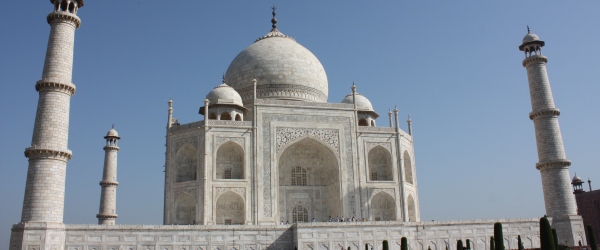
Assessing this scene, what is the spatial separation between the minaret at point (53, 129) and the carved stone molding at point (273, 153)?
734 cm

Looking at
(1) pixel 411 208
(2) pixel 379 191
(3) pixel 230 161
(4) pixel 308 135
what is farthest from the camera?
(1) pixel 411 208

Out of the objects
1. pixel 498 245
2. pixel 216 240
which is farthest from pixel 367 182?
pixel 498 245

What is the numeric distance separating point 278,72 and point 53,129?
37.0 feet

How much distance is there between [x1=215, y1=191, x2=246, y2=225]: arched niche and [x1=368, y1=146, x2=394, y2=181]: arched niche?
5422mm

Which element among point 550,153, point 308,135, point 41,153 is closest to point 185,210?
point 308,135

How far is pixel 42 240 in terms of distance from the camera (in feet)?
44.5

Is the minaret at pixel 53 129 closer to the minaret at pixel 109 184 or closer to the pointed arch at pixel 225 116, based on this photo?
the pointed arch at pixel 225 116

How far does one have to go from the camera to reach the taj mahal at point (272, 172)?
14.7m

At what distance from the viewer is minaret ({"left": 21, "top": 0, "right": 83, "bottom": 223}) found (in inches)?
551

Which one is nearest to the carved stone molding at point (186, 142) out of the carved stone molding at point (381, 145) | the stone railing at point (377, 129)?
the stone railing at point (377, 129)

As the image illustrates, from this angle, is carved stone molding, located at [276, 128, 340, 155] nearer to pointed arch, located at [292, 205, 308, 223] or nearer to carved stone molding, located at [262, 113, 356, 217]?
carved stone molding, located at [262, 113, 356, 217]

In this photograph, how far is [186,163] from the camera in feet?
67.6

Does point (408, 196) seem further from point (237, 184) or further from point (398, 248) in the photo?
point (237, 184)

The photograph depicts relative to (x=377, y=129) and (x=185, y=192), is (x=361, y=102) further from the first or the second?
(x=185, y=192)
